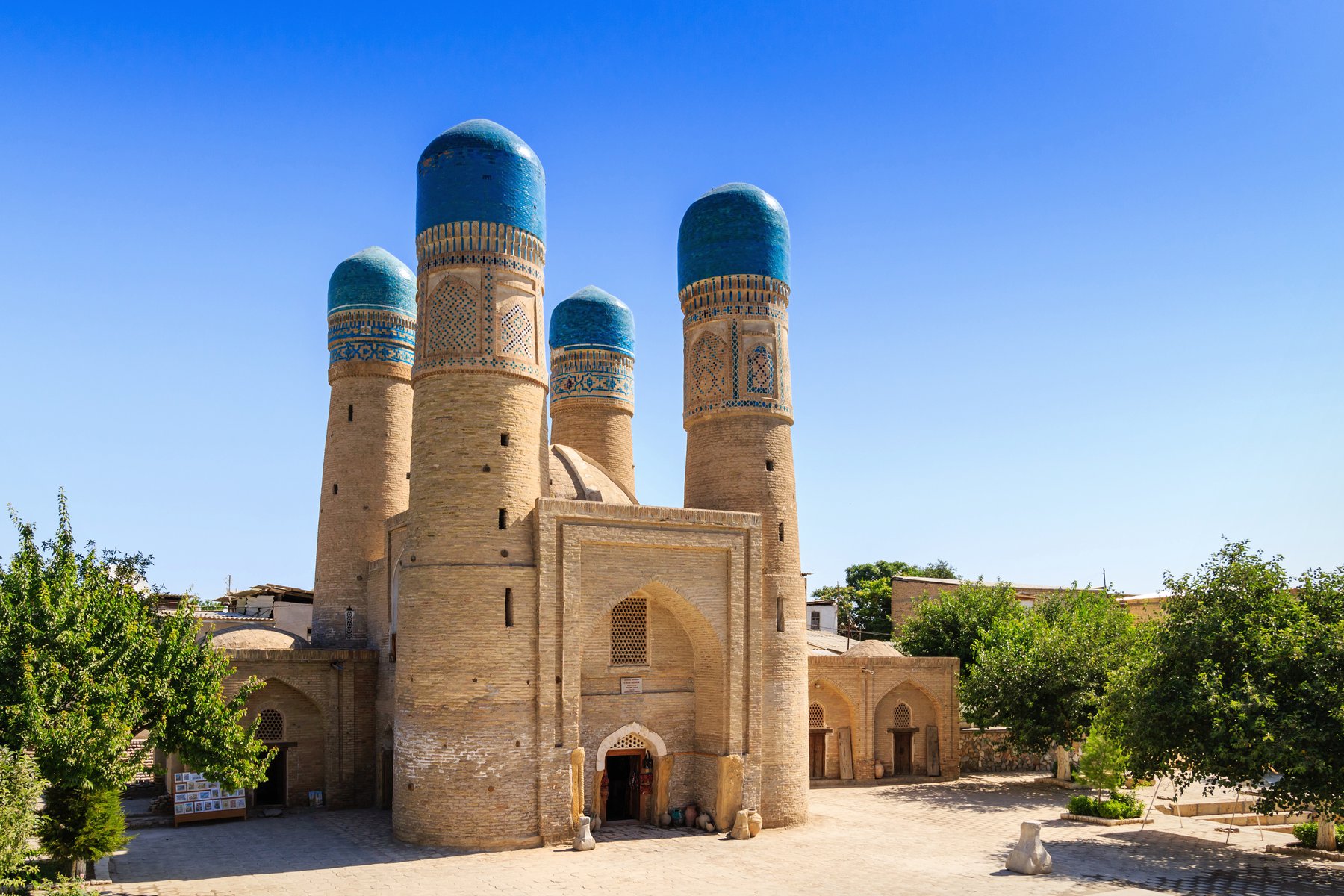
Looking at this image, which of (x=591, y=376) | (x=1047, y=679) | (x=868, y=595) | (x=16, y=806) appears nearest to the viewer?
(x=16, y=806)

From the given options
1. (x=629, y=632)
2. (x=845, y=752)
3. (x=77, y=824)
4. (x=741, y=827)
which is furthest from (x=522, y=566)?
(x=845, y=752)

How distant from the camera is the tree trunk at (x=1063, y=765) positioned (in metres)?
27.4

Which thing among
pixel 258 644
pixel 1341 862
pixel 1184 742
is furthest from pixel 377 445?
pixel 1341 862

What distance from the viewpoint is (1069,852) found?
1852 centimetres

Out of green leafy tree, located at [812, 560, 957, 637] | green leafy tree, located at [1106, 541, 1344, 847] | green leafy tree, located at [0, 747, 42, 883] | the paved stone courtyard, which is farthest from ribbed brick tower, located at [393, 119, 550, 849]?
green leafy tree, located at [812, 560, 957, 637]

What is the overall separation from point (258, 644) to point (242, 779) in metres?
8.46

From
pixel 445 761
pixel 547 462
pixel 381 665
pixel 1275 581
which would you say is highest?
pixel 547 462

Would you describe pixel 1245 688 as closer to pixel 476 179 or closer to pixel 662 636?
pixel 662 636

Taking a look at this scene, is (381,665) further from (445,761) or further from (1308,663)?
(1308,663)

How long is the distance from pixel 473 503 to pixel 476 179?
6275 millimetres

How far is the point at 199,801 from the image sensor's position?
20391mm

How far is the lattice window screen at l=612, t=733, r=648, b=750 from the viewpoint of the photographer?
20.2m

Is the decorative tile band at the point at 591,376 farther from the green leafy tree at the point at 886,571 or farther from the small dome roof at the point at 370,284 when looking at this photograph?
the green leafy tree at the point at 886,571

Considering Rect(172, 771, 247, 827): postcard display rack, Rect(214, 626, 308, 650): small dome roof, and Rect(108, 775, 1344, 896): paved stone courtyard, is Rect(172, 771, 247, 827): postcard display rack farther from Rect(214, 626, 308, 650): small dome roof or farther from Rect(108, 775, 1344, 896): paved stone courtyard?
Rect(214, 626, 308, 650): small dome roof
